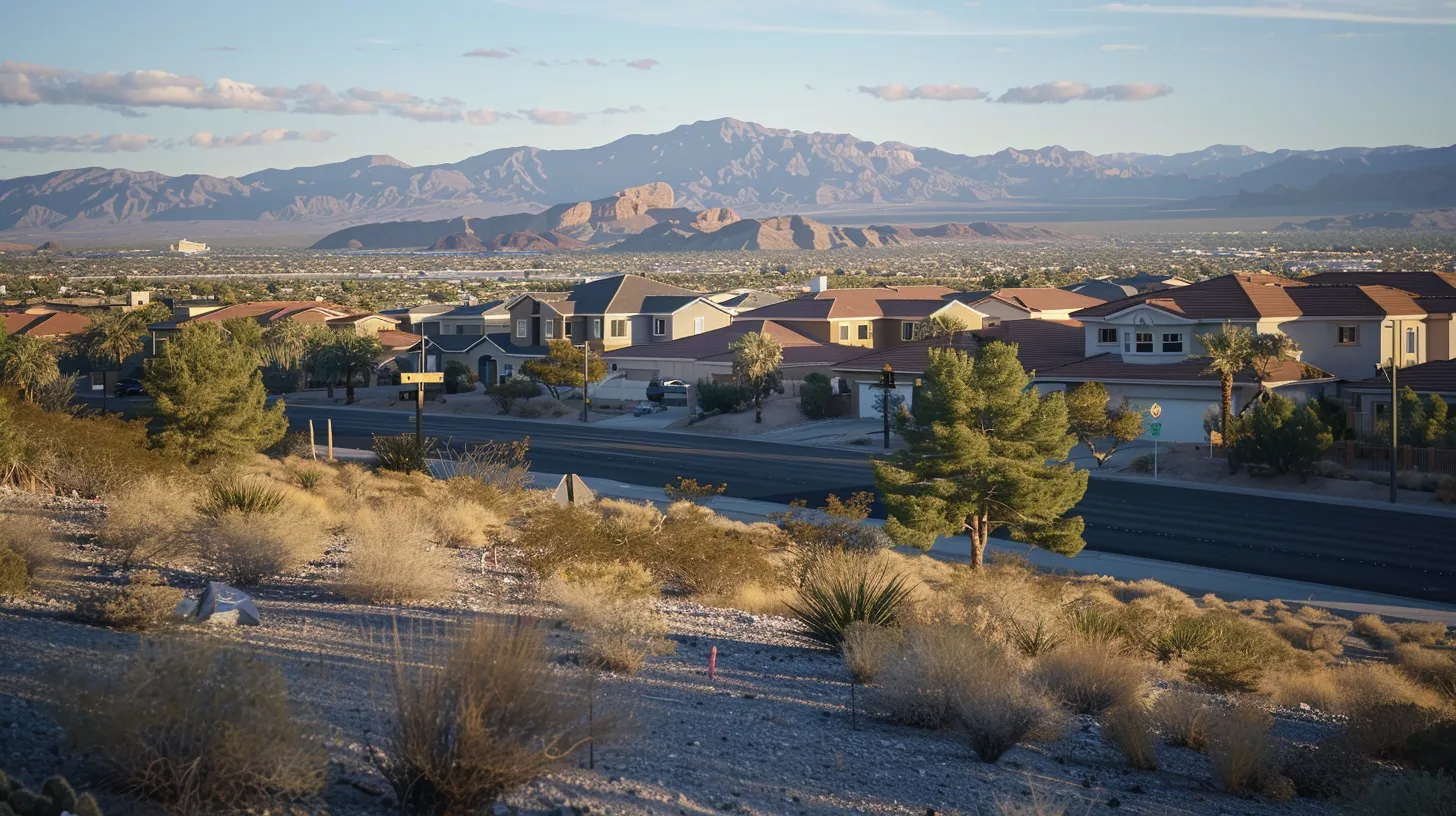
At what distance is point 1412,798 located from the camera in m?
9.05

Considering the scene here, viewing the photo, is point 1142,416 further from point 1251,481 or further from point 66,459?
point 66,459

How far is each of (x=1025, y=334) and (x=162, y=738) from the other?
5672 cm

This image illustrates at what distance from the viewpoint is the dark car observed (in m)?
76.6

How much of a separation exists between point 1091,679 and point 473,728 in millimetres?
7472

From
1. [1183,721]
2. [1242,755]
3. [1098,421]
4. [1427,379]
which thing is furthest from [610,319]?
[1242,755]

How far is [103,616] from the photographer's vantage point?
12492 mm

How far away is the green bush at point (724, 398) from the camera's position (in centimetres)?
6425

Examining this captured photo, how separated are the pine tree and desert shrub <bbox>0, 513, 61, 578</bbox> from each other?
15226 millimetres

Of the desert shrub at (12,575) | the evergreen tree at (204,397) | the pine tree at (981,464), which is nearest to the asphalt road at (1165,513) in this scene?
the pine tree at (981,464)

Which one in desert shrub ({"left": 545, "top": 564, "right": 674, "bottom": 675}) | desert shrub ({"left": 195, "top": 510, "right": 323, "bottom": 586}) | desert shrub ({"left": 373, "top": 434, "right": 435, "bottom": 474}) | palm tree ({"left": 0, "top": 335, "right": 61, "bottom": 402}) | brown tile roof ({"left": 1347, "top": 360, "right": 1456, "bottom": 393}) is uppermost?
palm tree ({"left": 0, "top": 335, "right": 61, "bottom": 402})

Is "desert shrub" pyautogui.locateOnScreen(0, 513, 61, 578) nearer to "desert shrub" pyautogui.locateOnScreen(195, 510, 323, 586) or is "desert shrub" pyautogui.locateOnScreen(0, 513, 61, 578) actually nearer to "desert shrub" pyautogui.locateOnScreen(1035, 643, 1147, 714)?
"desert shrub" pyautogui.locateOnScreen(195, 510, 323, 586)

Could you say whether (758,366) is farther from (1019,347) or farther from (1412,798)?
(1412,798)

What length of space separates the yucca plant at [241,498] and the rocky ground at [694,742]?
4886 mm

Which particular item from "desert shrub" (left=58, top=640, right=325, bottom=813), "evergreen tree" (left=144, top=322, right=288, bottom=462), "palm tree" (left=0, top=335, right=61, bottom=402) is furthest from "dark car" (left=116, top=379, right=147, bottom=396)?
"desert shrub" (left=58, top=640, right=325, bottom=813)
